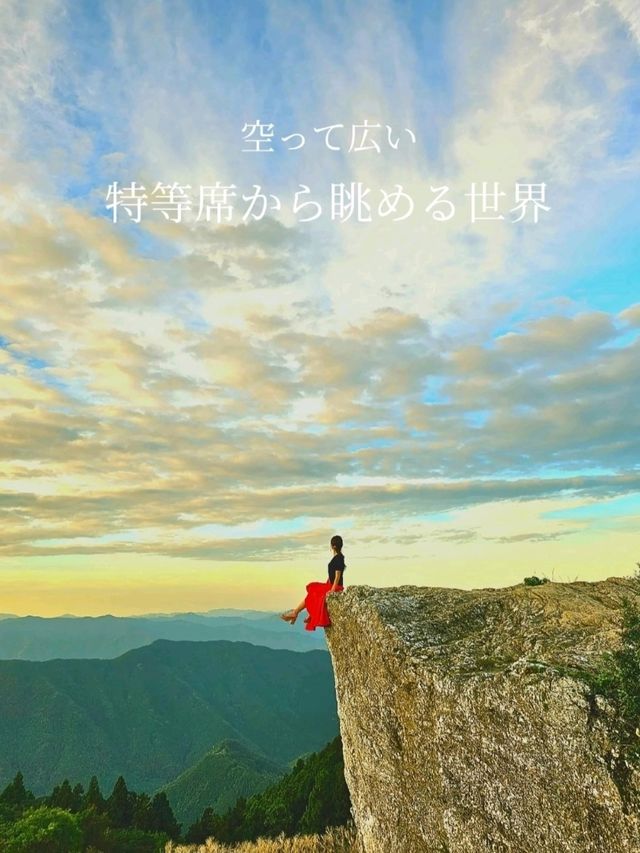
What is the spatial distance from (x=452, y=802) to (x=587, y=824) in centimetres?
248

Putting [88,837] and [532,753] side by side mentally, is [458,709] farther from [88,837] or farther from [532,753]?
[88,837]

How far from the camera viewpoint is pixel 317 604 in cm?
1620

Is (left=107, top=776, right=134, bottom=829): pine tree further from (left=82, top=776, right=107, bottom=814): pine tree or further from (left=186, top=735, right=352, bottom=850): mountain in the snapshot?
(left=186, top=735, right=352, bottom=850): mountain

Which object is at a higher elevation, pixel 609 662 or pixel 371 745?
pixel 609 662

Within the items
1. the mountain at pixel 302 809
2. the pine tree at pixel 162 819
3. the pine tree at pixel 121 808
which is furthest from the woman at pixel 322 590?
the pine tree at pixel 121 808

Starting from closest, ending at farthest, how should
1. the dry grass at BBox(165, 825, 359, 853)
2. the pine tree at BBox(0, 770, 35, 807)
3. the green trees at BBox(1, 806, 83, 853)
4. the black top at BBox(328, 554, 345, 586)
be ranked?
the dry grass at BBox(165, 825, 359, 853), the black top at BBox(328, 554, 345, 586), the green trees at BBox(1, 806, 83, 853), the pine tree at BBox(0, 770, 35, 807)

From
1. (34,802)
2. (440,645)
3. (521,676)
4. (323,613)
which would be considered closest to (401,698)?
(440,645)

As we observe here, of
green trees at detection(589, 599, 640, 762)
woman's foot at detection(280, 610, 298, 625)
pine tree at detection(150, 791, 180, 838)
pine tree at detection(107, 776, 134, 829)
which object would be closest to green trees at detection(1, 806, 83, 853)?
pine tree at detection(107, 776, 134, 829)

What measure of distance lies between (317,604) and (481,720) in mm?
6428

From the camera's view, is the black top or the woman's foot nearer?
the black top

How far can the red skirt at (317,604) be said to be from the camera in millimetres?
15679

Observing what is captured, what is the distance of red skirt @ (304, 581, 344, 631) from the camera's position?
15.7 meters

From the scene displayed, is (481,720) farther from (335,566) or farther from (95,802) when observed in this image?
(95,802)

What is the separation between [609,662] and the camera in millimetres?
9664
